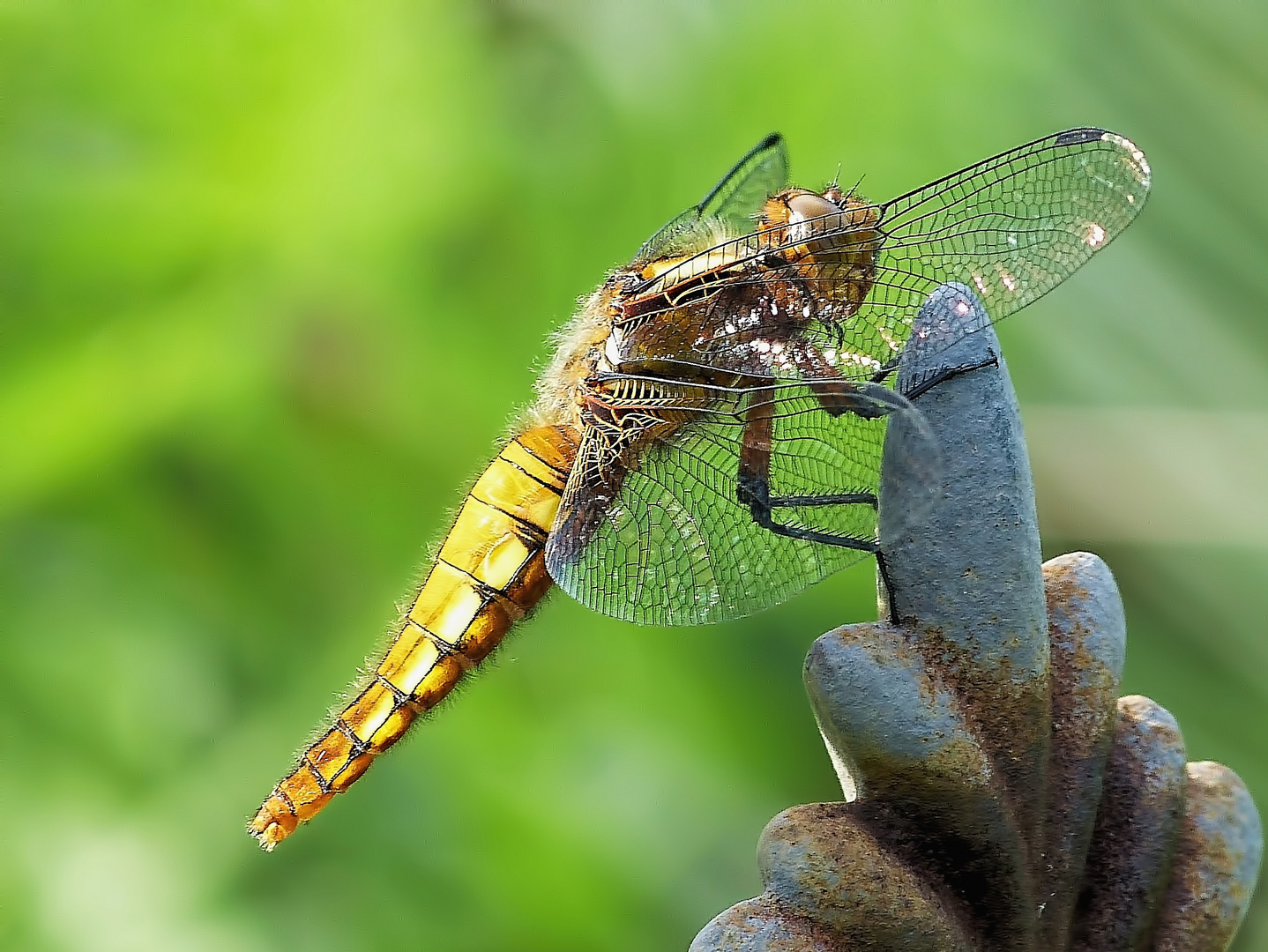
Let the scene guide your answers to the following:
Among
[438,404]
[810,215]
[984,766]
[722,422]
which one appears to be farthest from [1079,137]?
[438,404]

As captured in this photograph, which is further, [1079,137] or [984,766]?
[1079,137]

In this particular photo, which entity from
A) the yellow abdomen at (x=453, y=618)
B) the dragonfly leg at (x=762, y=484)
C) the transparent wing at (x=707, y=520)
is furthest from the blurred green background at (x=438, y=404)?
the dragonfly leg at (x=762, y=484)

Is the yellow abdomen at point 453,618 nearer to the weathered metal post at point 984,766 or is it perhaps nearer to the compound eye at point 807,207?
the compound eye at point 807,207

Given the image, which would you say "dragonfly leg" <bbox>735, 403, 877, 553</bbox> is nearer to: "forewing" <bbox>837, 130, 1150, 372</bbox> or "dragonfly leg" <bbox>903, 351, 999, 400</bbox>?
"forewing" <bbox>837, 130, 1150, 372</bbox>

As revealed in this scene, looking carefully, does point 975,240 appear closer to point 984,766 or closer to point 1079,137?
point 1079,137

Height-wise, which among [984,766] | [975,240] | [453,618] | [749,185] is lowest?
[984,766]

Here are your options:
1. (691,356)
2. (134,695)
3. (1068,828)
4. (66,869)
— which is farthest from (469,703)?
(1068,828)
